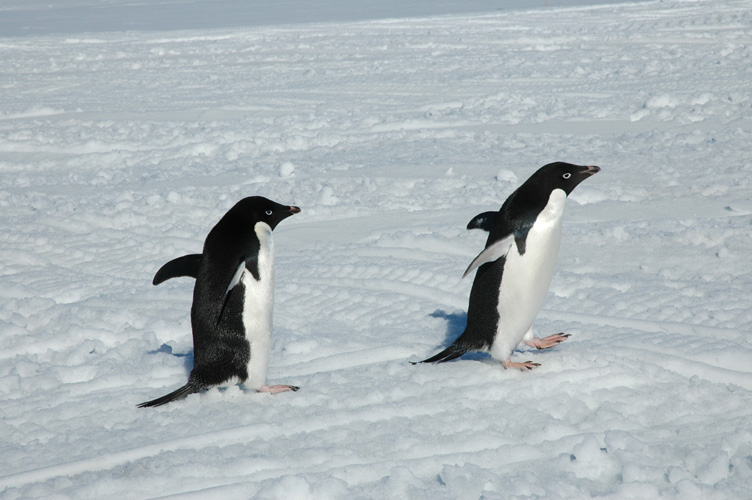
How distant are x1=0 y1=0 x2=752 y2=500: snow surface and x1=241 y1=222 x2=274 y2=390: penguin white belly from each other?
0.17 m

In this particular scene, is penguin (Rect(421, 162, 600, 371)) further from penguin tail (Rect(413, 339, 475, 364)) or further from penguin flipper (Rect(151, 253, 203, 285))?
penguin flipper (Rect(151, 253, 203, 285))

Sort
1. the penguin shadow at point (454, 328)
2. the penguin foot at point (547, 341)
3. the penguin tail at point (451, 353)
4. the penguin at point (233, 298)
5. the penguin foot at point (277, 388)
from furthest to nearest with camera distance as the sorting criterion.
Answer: the penguin shadow at point (454, 328) < the penguin foot at point (547, 341) < the penguin tail at point (451, 353) < the penguin foot at point (277, 388) < the penguin at point (233, 298)

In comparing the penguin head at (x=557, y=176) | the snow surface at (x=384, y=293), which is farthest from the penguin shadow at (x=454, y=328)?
the penguin head at (x=557, y=176)

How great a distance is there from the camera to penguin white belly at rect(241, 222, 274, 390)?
2719mm

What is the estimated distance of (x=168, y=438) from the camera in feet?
8.24

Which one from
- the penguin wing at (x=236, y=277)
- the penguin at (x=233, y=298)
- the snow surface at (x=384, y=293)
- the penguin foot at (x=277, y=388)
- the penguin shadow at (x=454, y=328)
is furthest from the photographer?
the penguin shadow at (x=454, y=328)

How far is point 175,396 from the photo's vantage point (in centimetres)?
270

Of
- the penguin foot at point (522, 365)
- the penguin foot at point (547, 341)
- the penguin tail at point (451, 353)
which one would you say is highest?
the penguin tail at point (451, 353)

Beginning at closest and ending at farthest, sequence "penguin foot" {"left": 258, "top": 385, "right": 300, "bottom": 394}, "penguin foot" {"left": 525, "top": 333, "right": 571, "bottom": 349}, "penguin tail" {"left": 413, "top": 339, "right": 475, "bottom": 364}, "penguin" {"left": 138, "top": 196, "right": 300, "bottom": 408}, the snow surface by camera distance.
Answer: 1. the snow surface
2. "penguin" {"left": 138, "top": 196, "right": 300, "bottom": 408}
3. "penguin foot" {"left": 258, "top": 385, "right": 300, "bottom": 394}
4. "penguin tail" {"left": 413, "top": 339, "right": 475, "bottom": 364}
5. "penguin foot" {"left": 525, "top": 333, "right": 571, "bottom": 349}

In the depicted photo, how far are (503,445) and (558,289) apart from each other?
64.0 inches

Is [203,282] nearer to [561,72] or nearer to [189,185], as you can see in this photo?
[189,185]

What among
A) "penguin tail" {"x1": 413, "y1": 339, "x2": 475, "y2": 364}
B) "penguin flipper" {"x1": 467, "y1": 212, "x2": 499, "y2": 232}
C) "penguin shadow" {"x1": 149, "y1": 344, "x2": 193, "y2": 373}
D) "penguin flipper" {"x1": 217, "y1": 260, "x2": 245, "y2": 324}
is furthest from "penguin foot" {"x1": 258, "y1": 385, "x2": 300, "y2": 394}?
"penguin flipper" {"x1": 467, "y1": 212, "x2": 499, "y2": 232}

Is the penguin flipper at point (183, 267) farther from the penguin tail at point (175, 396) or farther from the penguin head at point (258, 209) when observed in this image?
the penguin tail at point (175, 396)

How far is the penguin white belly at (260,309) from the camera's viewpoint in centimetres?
272
